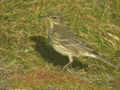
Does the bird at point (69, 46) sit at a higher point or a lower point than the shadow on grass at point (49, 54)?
higher

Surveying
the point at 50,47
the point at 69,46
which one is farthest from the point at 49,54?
the point at 69,46

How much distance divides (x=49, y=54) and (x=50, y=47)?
27cm

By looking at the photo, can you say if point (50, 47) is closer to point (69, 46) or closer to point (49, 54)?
point (49, 54)

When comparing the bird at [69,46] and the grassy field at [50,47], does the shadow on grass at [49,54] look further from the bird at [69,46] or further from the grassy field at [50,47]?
the bird at [69,46]

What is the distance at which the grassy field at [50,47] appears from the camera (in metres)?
7.87

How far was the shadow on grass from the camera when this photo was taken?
883 cm

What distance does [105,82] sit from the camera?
7.96m

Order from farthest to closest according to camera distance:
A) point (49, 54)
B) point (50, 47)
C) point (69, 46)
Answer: point (50, 47)
point (49, 54)
point (69, 46)

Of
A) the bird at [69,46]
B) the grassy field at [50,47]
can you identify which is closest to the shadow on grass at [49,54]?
the grassy field at [50,47]

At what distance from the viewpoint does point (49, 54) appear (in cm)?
909

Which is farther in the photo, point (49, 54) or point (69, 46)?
point (49, 54)

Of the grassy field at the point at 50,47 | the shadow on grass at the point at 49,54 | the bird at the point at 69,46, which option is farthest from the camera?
the shadow on grass at the point at 49,54

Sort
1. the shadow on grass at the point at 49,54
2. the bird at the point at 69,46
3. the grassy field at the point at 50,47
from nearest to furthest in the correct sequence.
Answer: the grassy field at the point at 50,47
the bird at the point at 69,46
the shadow on grass at the point at 49,54

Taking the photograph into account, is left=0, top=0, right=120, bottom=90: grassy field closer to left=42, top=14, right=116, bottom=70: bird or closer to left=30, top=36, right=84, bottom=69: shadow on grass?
left=30, top=36, right=84, bottom=69: shadow on grass
